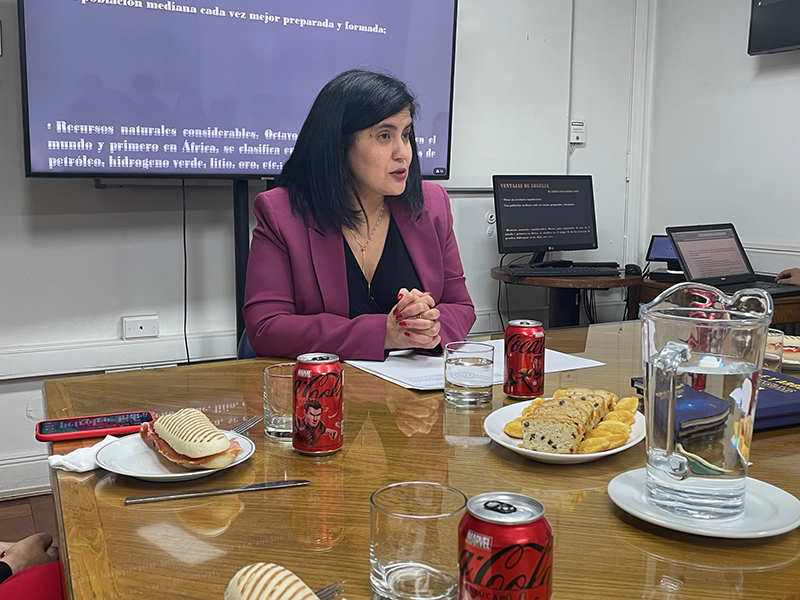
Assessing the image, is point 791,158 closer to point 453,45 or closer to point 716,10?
point 716,10

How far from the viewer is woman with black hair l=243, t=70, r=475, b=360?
1697mm

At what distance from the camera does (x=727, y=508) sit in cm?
71

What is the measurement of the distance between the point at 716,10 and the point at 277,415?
345cm

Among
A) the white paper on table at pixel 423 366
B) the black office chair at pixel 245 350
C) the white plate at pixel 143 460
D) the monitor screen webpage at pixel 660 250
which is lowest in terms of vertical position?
the black office chair at pixel 245 350

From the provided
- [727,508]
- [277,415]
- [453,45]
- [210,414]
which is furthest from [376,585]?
[453,45]

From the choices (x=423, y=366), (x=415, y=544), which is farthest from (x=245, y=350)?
(x=415, y=544)

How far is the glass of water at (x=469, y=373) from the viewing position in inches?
45.8

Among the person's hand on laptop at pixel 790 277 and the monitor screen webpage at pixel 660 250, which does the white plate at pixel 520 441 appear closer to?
the person's hand on laptop at pixel 790 277

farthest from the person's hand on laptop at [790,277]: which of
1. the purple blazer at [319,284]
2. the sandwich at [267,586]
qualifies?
the sandwich at [267,586]

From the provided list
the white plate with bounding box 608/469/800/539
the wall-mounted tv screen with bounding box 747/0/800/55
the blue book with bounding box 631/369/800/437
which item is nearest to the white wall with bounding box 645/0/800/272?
the wall-mounted tv screen with bounding box 747/0/800/55

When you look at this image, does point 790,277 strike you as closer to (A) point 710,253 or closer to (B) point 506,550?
(A) point 710,253

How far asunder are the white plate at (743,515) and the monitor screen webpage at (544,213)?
260 centimetres

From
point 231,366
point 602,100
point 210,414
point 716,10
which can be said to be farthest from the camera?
point 602,100

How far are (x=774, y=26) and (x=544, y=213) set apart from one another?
1244 millimetres
